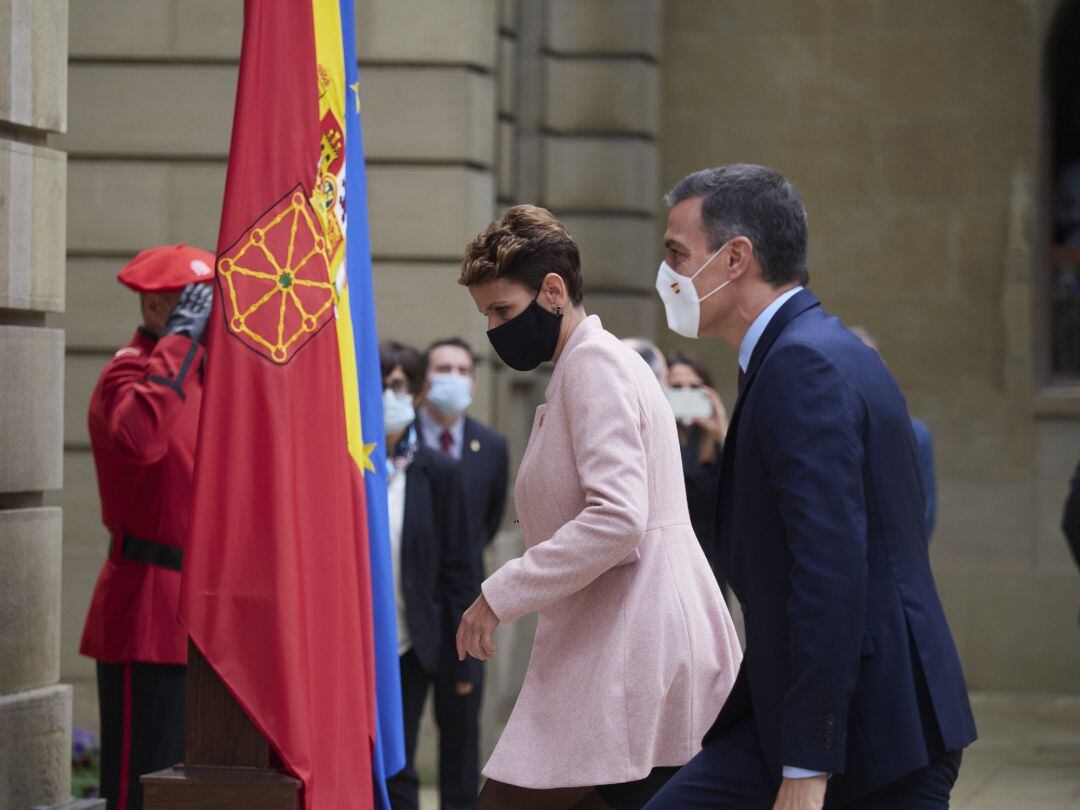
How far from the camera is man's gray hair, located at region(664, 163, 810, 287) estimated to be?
3.78m

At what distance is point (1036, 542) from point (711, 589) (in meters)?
8.22

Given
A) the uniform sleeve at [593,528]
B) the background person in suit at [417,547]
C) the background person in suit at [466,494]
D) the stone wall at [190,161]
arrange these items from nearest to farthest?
1. the uniform sleeve at [593,528]
2. the background person in suit at [417,547]
3. the background person in suit at [466,494]
4. the stone wall at [190,161]

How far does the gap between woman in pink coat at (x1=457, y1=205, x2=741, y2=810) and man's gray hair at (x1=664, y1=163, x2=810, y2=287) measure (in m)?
0.56

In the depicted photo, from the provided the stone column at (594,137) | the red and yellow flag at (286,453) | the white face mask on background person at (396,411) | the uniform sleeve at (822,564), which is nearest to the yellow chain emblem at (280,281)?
the red and yellow flag at (286,453)

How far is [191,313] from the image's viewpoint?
18.5ft

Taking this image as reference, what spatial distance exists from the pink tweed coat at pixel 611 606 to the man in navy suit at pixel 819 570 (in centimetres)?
42

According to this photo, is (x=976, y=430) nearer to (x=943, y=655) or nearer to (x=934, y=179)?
(x=934, y=179)

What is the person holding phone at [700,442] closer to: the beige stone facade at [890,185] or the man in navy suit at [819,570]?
the beige stone facade at [890,185]

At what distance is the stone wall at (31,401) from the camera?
544cm

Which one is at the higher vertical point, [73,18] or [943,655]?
[73,18]

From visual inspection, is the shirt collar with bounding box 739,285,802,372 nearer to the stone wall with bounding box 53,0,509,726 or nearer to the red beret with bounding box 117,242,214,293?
the red beret with bounding box 117,242,214,293

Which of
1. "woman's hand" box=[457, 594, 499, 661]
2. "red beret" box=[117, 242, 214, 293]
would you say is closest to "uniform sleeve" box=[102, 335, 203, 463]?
"red beret" box=[117, 242, 214, 293]

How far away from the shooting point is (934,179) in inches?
483

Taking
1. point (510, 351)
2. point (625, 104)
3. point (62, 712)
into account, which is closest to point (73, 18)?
point (625, 104)
